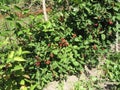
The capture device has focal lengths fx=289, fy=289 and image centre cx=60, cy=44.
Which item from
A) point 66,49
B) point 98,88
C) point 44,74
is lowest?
point 98,88

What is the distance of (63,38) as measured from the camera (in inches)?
226

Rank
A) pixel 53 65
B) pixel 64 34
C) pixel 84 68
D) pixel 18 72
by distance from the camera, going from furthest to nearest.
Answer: pixel 84 68 → pixel 64 34 → pixel 53 65 → pixel 18 72

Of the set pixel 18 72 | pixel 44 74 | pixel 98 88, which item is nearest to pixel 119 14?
pixel 98 88

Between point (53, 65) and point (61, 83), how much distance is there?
1.71 feet

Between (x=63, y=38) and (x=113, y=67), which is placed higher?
(x=63, y=38)

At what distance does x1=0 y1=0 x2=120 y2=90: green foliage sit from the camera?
5473 millimetres

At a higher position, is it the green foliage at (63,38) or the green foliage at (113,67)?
the green foliage at (63,38)

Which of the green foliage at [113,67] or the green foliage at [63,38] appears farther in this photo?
the green foliage at [113,67]

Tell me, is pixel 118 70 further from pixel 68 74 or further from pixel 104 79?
pixel 68 74

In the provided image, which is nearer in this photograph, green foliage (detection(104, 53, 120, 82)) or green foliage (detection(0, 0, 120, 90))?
green foliage (detection(0, 0, 120, 90))

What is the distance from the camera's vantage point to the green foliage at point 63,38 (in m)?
5.47

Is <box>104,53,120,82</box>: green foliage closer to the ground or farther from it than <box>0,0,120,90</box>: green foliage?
closer to the ground

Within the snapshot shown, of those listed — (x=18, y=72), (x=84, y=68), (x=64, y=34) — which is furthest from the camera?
(x=84, y=68)

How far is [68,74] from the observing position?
602 centimetres
